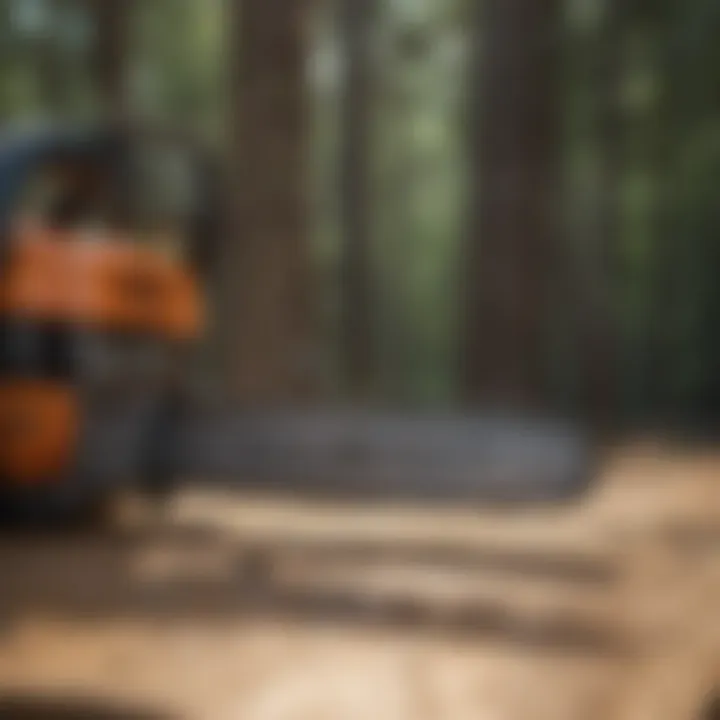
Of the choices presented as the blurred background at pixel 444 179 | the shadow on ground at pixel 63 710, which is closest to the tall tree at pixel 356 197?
the blurred background at pixel 444 179

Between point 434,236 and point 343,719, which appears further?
point 434,236

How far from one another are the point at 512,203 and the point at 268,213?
13 centimetres

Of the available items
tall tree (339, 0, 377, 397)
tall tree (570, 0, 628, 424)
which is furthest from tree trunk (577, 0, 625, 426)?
tall tree (339, 0, 377, 397)

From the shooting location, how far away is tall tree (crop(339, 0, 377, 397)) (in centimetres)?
69

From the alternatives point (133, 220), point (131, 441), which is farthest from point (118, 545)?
point (133, 220)

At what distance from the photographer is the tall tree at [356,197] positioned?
692mm

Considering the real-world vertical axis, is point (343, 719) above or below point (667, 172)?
below

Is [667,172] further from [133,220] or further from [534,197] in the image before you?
[133,220]

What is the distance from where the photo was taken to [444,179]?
70cm

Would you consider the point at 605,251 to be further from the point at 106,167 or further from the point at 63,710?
the point at 63,710

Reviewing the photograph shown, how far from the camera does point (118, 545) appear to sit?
65cm

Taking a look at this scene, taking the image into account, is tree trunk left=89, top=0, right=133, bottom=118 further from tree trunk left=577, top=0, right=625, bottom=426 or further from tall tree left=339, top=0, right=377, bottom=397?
tree trunk left=577, top=0, right=625, bottom=426

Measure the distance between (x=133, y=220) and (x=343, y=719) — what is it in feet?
0.99

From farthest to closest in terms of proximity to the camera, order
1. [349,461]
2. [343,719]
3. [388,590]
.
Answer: [349,461] → [388,590] → [343,719]
